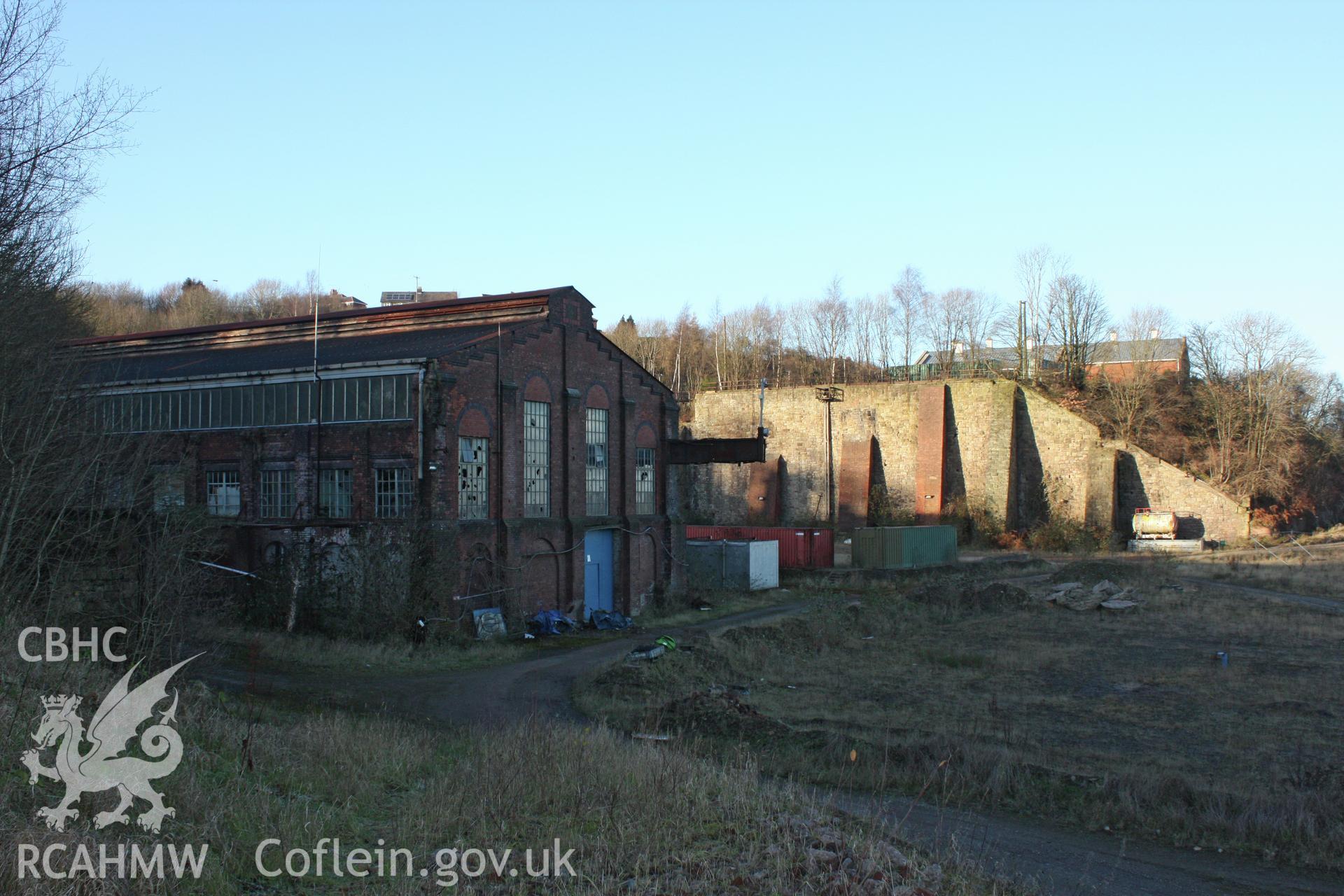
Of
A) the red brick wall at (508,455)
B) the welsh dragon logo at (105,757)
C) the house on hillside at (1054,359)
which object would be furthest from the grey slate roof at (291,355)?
the house on hillside at (1054,359)

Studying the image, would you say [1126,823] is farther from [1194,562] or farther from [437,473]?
[1194,562]

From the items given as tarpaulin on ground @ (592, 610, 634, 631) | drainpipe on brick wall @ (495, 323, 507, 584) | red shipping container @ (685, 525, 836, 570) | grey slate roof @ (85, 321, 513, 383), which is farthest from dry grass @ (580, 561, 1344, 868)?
grey slate roof @ (85, 321, 513, 383)

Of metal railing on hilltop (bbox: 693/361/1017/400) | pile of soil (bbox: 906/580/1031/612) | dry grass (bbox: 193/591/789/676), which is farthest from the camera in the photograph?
metal railing on hilltop (bbox: 693/361/1017/400)

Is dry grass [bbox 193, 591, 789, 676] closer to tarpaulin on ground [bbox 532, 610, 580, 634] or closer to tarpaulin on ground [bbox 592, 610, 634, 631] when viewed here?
tarpaulin on ground [bbox 532, 610, 580, 634]

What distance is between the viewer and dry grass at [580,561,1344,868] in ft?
33.6

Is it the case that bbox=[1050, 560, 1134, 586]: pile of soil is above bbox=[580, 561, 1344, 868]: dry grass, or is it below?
above

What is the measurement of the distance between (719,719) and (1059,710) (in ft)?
20.6

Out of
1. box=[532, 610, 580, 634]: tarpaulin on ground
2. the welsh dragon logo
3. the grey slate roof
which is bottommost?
box=[532, 610, 580, 634]: tarpaulin on ground

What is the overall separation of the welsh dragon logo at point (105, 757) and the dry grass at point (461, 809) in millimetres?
107

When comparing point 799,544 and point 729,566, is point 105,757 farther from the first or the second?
point 799,544

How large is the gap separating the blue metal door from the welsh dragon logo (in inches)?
730

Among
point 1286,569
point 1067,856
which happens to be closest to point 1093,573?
point 1286,569

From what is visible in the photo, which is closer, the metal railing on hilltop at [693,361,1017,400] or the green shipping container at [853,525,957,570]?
the green shipping container at [853,525,957,570]

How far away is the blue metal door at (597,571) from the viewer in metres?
26.2
